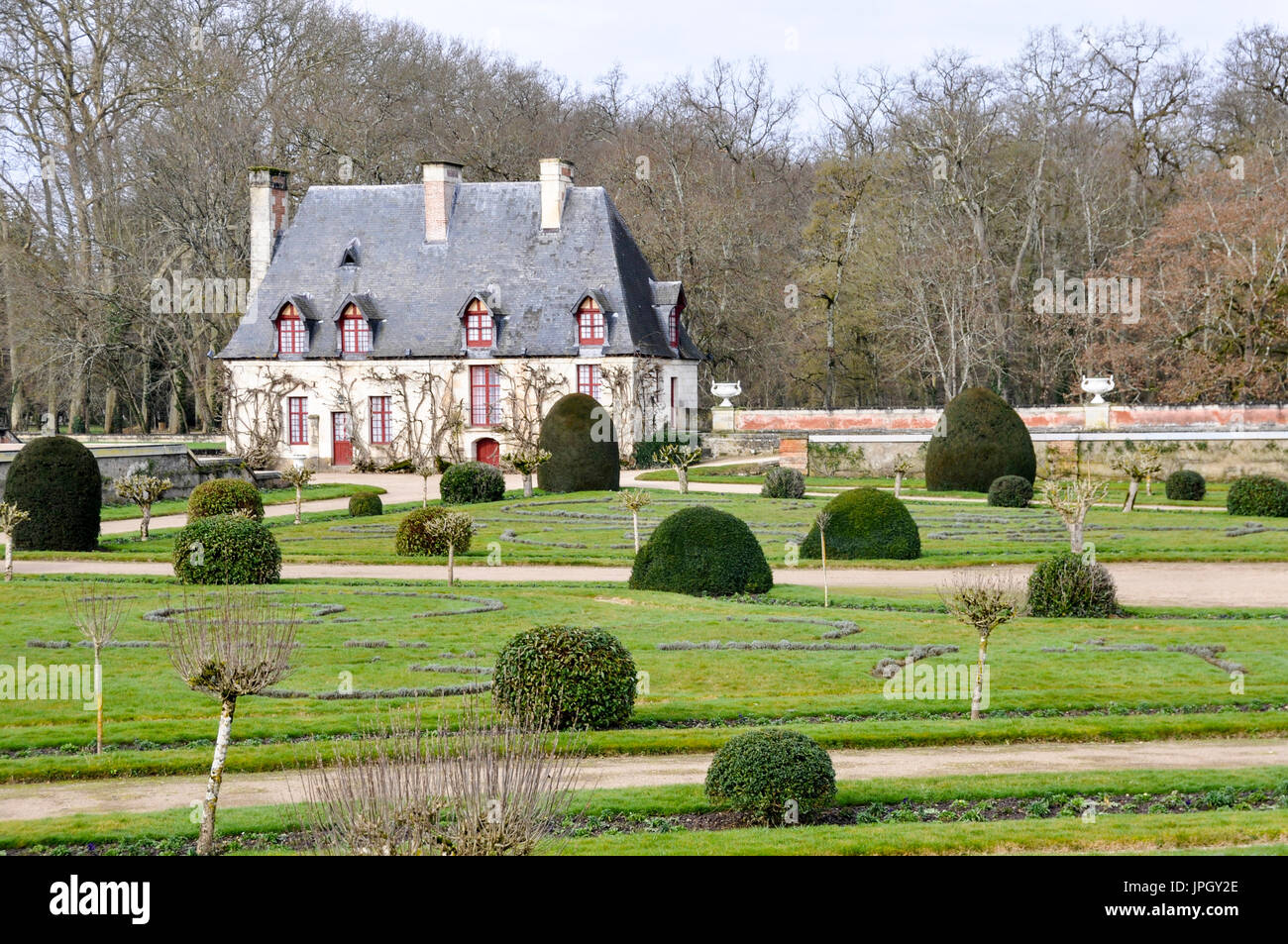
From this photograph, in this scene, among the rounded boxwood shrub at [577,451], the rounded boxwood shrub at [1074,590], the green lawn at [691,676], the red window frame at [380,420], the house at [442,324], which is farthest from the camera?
the red window frame at [380,420]

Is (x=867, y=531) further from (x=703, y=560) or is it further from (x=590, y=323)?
(x=590, y=323)

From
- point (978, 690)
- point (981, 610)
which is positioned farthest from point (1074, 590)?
point (978, 690)

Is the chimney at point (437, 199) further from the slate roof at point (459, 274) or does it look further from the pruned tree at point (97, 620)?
the pruned tree at point (97, 620)

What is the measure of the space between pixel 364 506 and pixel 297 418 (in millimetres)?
18872

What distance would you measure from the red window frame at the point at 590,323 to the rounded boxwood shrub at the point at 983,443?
51.8 feet

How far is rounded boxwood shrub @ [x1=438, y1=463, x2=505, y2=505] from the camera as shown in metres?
39.4

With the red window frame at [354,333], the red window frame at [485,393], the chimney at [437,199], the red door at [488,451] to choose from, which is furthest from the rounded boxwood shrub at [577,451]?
the chimney at [437,199]

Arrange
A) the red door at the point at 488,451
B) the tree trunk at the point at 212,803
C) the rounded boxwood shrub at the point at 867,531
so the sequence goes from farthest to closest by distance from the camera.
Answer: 1. the red door at the point at 488,451
2. the rounded boxwood shrub at the point at 867,531
3. the tree trunk at the point at 212,803

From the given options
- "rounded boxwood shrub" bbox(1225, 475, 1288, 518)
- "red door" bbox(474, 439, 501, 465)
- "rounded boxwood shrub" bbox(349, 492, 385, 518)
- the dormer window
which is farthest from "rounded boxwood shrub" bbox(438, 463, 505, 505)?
"rounded boxwood shrub" bbox(1225, 475, 1288, 518)

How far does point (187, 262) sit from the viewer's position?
59.8 m

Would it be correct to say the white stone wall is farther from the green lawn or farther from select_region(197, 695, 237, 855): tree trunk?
select_region(197, 695, 237, 855): tree trunk

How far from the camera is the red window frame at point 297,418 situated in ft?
177

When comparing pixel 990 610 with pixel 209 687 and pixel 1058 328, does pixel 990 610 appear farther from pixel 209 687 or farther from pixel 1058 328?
pixel 1058 328
